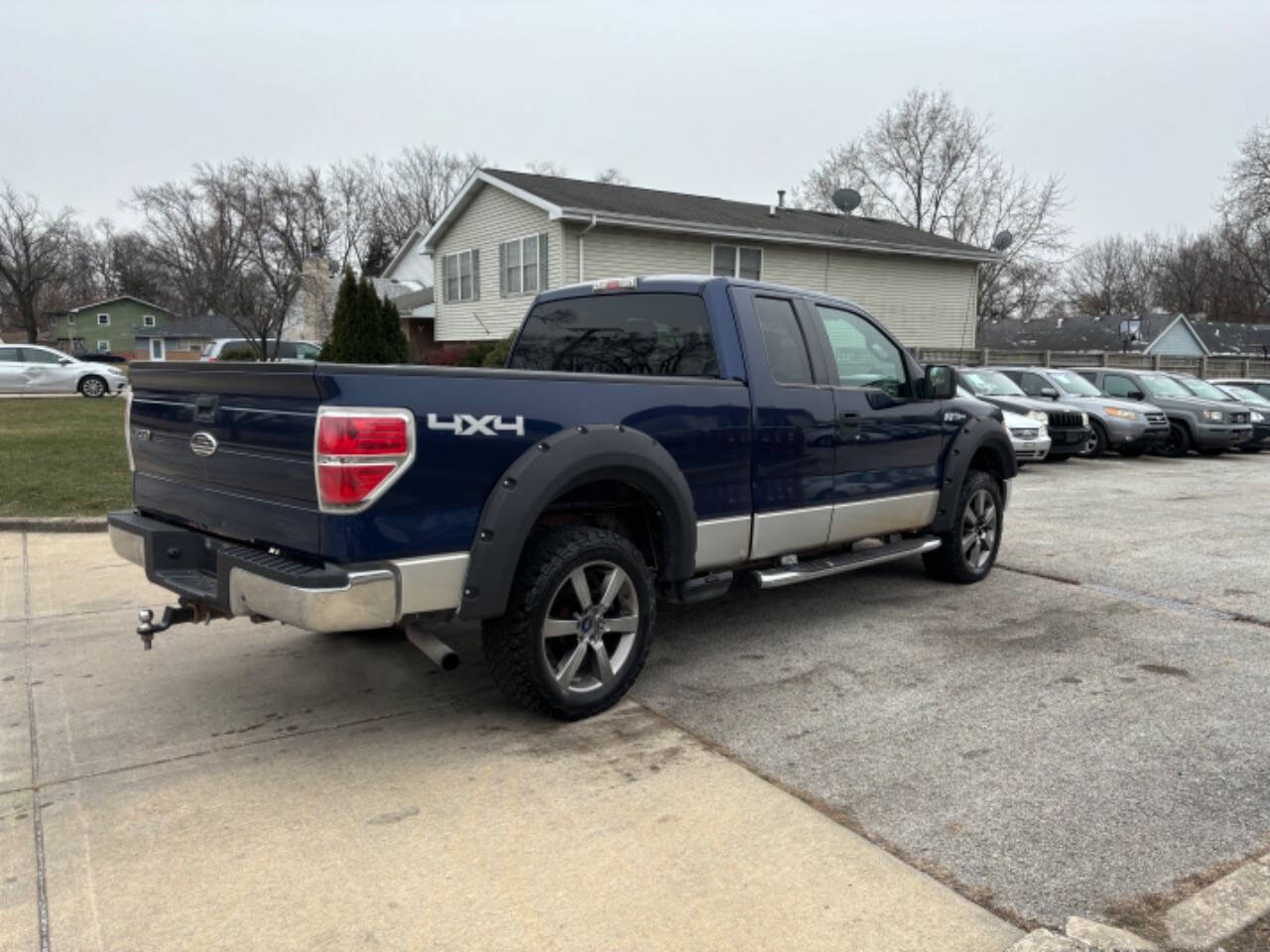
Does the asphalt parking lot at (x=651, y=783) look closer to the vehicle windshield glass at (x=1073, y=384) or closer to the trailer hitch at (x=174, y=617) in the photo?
the trailer hitch at (x=174, y=617)

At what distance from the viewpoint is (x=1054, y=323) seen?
193 ft

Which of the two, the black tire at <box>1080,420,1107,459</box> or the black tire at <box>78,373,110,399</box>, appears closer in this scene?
the black tire at <box>1080,420,1107,459</box>

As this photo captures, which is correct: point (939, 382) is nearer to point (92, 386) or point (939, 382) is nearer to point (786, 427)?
point (786, 427)

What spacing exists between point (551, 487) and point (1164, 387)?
17.2m

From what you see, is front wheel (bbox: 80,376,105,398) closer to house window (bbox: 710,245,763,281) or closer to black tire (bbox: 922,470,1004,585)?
house window (bbox: 710,245,763,281)

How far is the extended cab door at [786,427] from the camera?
15.2 ft

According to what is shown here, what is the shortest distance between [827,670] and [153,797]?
3.06m

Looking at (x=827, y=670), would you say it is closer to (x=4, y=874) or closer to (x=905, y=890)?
(x=905, y=890)

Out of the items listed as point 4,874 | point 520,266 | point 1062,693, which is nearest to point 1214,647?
point 1062,693

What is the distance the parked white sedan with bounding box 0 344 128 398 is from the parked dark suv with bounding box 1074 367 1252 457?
2351 cm

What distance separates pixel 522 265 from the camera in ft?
72.3

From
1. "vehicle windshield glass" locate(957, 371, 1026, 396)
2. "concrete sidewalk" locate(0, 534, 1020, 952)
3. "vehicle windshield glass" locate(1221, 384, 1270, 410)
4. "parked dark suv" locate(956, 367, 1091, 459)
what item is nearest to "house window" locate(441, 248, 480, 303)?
"vehicle windshield glass" locate(957, 371, 1026, 396)

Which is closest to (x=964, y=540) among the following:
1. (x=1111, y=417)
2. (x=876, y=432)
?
(x=876, y=432)

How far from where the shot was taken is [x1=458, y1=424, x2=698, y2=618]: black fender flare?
346 cm
